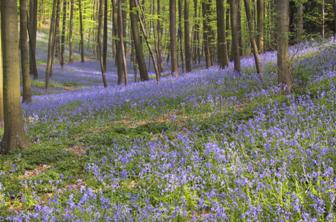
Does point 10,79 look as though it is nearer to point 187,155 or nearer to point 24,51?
point 187,155

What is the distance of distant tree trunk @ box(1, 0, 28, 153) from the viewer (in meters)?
7.54

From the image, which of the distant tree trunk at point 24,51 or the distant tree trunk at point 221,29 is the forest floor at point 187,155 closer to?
the distant tree trunk at point 24,51

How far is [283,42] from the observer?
843 centimetres

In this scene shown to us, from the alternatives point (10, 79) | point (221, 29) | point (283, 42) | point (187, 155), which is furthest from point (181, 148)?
point (221, 29)

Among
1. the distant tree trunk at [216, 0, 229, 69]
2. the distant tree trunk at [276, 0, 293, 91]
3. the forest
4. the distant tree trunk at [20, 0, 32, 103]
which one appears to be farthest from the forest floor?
the distant tree trunk at [216, 0, 229, 69]

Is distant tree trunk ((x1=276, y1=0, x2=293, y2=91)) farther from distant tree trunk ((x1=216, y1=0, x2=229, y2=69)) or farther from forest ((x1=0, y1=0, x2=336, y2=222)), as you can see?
distant tree trunk ((x1=216, y1=0, x2=229, y2=69))

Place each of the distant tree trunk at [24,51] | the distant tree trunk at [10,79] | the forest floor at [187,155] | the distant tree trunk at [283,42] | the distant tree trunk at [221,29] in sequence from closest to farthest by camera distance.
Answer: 1. the forest floor at [187,155]
2. the distant tree trunk at [10,79]
3. the distant tree trunk at [283,42]
4. the distant tree trunk at [24,51]
5. the distant tree trunk at [221,29]

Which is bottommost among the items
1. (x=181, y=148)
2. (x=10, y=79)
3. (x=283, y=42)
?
(x=181, y=148)

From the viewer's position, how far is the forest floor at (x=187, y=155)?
13.1 ft

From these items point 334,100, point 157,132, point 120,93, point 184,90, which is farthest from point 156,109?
point 334,100

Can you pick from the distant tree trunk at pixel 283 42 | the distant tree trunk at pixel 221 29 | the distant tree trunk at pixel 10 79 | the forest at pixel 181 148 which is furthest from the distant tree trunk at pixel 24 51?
the distant tree trunk at pixel 283 42

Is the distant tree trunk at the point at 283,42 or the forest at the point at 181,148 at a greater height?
the distant tree trunk at the point at 283,42

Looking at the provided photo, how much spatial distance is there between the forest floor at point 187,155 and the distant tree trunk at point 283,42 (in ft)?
1.36

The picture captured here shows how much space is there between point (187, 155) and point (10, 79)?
168 inches
